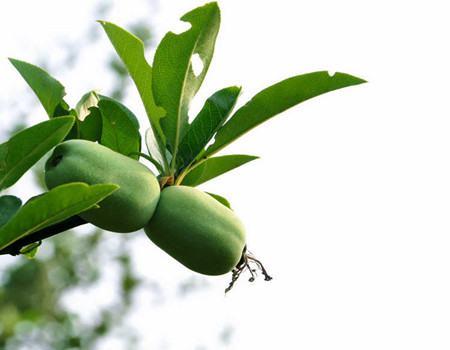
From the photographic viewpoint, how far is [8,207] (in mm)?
1122

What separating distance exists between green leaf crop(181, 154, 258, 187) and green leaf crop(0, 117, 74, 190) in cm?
29

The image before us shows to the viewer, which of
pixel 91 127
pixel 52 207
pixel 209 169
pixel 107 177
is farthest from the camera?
pixel 209 169

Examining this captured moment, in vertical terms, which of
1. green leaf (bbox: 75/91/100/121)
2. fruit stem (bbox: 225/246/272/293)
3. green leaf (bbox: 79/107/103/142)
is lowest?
fruit stem (bbox: 225/246/272/293)

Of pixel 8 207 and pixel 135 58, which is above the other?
pixel 135 58

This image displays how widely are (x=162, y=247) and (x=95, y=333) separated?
40.8ft

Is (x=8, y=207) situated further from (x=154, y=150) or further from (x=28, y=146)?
(x=154, y=150)

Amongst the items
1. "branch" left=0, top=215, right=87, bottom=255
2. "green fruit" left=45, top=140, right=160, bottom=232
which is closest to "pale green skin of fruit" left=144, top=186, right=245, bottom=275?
"green fruit" left=45, top=140, right=160, bottom=232

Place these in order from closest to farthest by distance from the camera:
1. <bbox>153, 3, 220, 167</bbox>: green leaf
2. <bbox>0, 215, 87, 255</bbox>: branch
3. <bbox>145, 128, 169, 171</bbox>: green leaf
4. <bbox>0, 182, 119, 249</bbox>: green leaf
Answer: <bbox>0, 182, 119, 249</bbox>: green leaf, <bbox>0, 215, 87, 255</bbox>: branch, <bbox>153, 3, 220, 167</bbox>: green leaf, <bbox>145, 128, 169, 171</bbox>: green leaf

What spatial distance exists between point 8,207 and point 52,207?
125mm

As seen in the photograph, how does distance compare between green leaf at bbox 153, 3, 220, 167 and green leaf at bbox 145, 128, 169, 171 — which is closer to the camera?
green leaf at bbox 153, 3, 220, 167

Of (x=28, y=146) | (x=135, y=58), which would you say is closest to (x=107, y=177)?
(x=28, y=146)

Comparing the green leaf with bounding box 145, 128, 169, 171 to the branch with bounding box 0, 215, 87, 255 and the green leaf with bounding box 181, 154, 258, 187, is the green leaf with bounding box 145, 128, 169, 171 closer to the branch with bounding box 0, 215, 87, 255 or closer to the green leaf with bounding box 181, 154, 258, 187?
the green leaf with bounding box 181, 154, 258, 187

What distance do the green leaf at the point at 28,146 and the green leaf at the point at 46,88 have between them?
121 millimetres

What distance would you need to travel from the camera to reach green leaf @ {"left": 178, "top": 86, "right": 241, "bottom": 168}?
1293 millimetres
